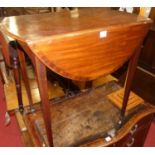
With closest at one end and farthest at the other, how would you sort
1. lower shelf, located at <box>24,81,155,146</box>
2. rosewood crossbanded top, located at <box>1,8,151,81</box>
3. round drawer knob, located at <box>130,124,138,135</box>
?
rosewood crossbanded top, located at <box>1,8,151,81</box> < lower shelf, located at <box>24,81,155,146</box> < round drawer knob, located at <box>130,124,138,135</box>

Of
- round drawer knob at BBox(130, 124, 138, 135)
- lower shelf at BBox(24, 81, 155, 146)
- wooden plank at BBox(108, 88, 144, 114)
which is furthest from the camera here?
wooden plank at BBox(108, 88, 144, 114)

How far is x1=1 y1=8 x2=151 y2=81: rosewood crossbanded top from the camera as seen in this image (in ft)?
2.53

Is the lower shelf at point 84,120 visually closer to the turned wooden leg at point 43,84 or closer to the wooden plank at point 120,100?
the wooden plank at point 120,100

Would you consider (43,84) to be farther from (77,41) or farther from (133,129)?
(133,129)

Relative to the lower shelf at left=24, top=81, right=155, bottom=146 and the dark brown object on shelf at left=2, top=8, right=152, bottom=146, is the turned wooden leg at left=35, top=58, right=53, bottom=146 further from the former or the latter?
the lower shelf at left=24, top=81, right=155, bottom=146

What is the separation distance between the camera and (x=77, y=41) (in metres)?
0.82

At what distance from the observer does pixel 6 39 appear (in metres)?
Result: 1.30

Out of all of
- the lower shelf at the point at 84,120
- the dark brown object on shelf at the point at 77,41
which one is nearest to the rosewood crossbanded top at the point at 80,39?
the dark brown object on shelf at the point at 77,41

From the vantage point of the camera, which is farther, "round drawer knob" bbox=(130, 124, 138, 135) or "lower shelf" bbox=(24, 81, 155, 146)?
"round drawer knob" bbox=(130, 124, 138, 135)

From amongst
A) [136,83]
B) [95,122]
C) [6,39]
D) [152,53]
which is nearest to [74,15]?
[6,39]

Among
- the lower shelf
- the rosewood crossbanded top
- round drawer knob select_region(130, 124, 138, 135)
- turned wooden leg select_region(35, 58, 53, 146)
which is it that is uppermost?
the rosewood crossbanded top

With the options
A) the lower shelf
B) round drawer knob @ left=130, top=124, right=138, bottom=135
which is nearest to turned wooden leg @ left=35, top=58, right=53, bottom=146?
the lower shelf

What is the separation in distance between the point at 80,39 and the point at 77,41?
17 millimetres
